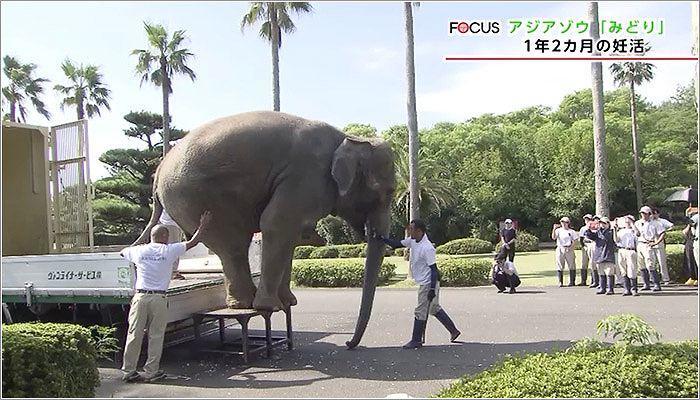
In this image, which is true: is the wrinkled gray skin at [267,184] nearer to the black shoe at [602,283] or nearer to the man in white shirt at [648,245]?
the black shoe at [602,283]

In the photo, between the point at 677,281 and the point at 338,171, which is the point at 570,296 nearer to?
the point at 677,281

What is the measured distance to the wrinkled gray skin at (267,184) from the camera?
7801 mm

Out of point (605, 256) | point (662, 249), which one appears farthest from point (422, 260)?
point (662, 249)

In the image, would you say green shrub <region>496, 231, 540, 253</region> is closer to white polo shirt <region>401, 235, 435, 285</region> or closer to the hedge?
white polo shirt <region>401, 235, 435, 285</region>

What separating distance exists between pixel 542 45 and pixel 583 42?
375 millimetres

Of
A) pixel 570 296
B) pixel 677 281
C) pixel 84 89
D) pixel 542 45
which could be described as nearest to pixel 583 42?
pixel 542 45

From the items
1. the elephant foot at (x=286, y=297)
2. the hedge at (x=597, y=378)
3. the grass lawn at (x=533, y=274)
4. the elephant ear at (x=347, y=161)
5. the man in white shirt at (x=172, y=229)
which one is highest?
the elephant ear at (x=347, y=161)

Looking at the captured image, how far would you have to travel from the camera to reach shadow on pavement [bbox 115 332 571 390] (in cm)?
695

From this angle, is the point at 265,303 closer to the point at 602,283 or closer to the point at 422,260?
the point at 422,260

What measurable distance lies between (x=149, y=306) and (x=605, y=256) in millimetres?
10039

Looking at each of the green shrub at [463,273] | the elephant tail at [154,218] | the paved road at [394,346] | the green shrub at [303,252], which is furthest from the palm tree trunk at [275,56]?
the elephant tail at [154,218]

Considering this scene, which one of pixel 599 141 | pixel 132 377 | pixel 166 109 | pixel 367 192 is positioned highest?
pixel 166 109

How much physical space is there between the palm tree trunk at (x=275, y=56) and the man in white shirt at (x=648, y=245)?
590 inches

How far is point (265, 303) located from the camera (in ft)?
25.8
